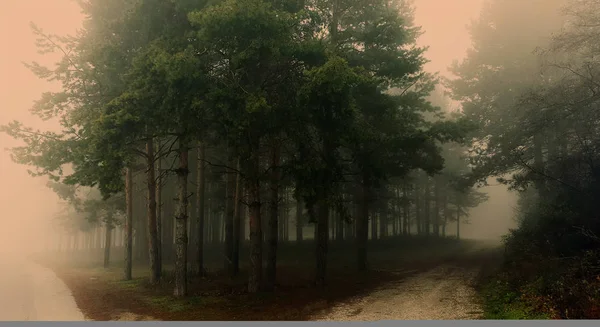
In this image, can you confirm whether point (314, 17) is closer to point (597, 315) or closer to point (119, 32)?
point (119, 32)

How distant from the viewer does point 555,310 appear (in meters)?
8.78

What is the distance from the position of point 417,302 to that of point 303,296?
3.57 metres

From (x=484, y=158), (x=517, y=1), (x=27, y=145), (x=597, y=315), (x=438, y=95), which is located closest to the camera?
(x=597, y=315)

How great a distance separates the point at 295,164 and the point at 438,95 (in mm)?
27053

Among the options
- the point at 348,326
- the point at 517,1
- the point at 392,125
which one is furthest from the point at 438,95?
the point at 348,326

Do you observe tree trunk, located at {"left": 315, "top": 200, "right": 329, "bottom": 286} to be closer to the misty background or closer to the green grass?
the green grass

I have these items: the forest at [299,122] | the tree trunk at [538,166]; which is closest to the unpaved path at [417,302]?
the forest at [299,122]

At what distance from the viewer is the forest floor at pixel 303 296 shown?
10.9 meters

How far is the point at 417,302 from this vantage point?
37.4ft

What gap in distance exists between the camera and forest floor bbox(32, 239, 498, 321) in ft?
35.7

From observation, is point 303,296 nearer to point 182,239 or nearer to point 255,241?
point 255,241

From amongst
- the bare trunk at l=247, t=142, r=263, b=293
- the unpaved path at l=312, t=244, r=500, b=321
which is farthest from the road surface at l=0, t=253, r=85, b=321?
the unpaved path at l=312, t=244, r=500, b=321

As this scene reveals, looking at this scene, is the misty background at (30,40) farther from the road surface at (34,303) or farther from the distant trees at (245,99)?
the road surface at (34,303)

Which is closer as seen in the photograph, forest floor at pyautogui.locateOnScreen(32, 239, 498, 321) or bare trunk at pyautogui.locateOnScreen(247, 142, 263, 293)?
forest floor at pyautogui.locateOnScreen(32, 239, 498, 321)
